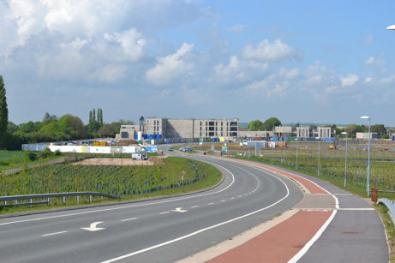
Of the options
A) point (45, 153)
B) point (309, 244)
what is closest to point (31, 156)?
point (45, 153)

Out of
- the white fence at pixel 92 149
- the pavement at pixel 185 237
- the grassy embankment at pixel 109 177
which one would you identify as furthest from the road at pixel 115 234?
the white fence at pixel 92 149

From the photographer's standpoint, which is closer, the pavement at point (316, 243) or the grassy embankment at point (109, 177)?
the pavement at point (316, 243)

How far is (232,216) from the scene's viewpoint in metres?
30.8

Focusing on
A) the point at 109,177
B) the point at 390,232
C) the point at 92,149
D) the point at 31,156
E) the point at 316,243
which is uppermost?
the point at 316,243

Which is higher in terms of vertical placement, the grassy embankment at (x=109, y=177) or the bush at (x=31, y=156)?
the bush at (x=31, y=156)

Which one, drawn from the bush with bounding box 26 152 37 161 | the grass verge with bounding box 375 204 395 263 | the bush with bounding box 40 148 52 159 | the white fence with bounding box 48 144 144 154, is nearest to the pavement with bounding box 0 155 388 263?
the grass verge with bounding box 375 204 395 263

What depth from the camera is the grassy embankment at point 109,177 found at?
250 ft

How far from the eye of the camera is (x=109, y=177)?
9694cm

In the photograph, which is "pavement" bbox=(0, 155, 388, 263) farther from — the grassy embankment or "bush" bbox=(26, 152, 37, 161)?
"bush" bbox=(26, 152, 37, 161)

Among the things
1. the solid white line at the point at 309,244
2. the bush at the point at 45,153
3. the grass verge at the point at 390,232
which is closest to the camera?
the solid white line at the point at 309,244

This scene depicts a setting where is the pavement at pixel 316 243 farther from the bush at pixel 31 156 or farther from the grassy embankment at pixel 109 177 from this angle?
the bush at pixel 31 156

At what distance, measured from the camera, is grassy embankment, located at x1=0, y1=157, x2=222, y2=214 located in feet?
250

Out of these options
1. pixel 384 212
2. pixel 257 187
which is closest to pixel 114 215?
pixel 384 212

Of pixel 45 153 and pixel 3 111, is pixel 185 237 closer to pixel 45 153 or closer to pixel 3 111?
pixel 45 153
